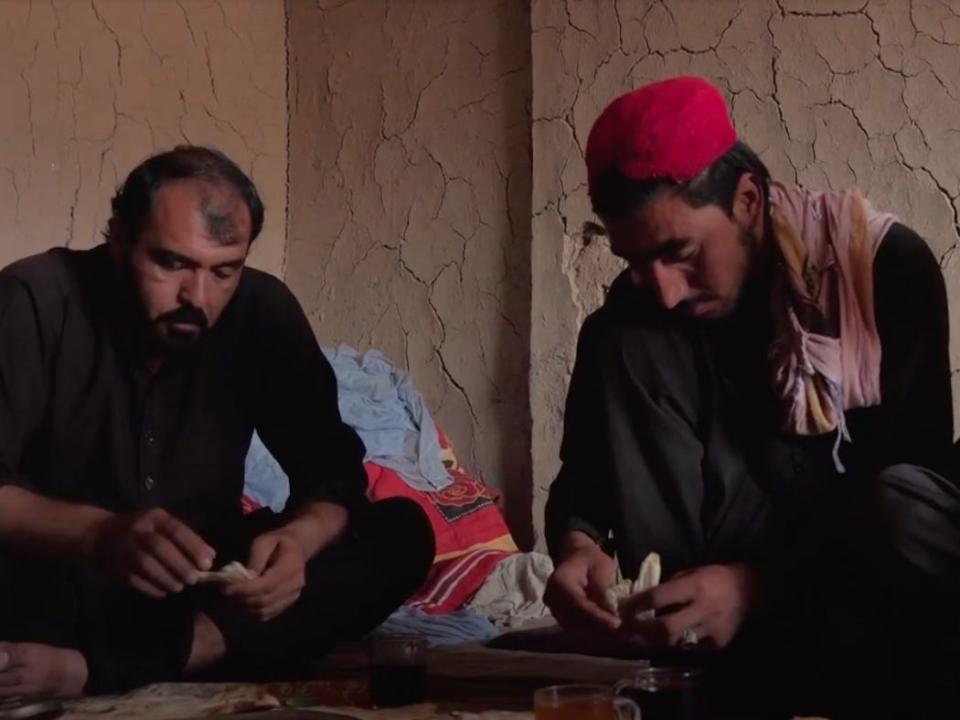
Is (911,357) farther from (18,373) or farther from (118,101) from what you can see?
(118,101)

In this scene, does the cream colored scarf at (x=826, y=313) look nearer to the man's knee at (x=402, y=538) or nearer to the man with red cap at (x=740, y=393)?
the man with red cap at (x=740, y=393)

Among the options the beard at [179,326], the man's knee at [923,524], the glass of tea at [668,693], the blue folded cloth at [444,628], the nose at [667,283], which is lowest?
the blue folded cloth at [444,628]

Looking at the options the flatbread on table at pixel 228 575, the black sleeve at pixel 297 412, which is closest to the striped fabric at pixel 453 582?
the black sleeve at pixel 297 412

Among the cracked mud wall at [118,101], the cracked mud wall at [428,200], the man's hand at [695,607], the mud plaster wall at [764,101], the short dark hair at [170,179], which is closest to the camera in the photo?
the man's hand at [695,607]

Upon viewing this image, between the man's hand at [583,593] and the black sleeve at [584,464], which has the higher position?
the black sleeve at [584,464]

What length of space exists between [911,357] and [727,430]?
A: 34cm

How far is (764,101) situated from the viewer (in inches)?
138

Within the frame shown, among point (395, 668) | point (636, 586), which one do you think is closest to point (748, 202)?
point (636, 586)

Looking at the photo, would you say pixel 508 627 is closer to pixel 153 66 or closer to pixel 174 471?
pixel 174 471

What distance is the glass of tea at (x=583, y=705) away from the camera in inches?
62.1

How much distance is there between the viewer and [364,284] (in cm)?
451

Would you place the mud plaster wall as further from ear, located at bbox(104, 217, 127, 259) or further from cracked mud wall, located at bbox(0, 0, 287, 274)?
ear, located at bbox(104, 217, 127, 259)

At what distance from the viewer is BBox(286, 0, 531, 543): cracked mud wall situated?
410cm

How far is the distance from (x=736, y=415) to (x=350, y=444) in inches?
35.2
